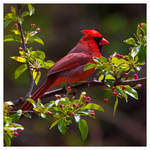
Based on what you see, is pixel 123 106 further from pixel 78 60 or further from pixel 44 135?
pixel 78 60

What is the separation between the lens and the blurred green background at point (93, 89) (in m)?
4.50

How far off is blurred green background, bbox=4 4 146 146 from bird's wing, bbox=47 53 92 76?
6.51 feet

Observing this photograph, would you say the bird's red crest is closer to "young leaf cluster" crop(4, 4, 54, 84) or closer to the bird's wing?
the bird's wing

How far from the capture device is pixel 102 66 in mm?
1554

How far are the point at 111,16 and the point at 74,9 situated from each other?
0.73 meters

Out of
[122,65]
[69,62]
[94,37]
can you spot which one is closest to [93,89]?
[94,37]

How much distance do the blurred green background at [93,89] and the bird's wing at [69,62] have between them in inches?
78.1

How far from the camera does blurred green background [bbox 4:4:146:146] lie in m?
4.50

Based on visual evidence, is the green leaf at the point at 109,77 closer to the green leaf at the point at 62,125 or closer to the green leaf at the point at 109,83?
the green leaf at the point at 109,83

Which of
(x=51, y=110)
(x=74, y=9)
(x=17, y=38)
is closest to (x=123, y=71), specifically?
(x=51, y=110)

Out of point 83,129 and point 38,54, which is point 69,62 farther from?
point 83,129

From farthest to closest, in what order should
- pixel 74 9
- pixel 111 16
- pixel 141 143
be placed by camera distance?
pixel 74 9 < pixel 111 16 < pixel 141 143

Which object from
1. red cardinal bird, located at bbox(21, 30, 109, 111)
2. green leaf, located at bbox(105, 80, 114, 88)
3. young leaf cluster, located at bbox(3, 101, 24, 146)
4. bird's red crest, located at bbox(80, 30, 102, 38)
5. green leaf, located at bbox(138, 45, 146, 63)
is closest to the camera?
young leaf cluster, located at bbox(3, 101, 24, 146)

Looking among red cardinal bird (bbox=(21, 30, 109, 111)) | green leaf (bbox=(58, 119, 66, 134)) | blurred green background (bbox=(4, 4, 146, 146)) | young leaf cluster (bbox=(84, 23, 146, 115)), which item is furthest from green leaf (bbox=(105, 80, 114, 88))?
blurred green background (bbox=(4, 4, 146, 146))
